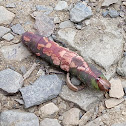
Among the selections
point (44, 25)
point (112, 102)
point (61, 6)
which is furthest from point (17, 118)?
point (61, 6)

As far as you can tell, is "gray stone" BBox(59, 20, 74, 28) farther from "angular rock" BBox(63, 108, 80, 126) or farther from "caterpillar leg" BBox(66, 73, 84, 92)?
"angular rock" BBox(63, 108, 80, 126)

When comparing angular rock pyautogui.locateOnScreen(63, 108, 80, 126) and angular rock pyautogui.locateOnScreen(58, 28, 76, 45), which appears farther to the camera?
angular rock pyautogui.locateOnScreen(58, 28, 76, 45)

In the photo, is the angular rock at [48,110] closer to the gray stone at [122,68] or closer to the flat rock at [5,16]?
the gray stone at [122,68]

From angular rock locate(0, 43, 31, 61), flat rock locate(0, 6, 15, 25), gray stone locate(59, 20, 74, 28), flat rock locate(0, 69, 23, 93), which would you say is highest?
gray stone locate(59, 20, 74, 28)

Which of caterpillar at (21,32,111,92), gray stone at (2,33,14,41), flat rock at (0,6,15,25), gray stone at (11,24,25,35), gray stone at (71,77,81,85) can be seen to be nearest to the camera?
caterpillar at (21,32,111,92)

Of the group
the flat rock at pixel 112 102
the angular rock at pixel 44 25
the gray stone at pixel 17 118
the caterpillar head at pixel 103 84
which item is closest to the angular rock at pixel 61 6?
the angular rock at pixel 44 25

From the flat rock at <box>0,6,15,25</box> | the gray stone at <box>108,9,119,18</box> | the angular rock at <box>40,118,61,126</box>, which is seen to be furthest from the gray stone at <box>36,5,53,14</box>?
the angular rock at <box>40,118,61,126</box>

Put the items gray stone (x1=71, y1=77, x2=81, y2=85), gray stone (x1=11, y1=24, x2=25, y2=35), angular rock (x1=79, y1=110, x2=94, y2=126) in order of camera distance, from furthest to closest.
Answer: gray stone (x1=11, y1=24, x2=25, y2=35)
gray stone (x1=71, y1=77, x2=81, y2=85)
angular rock (x1=79, y1=110, x2=94, y2=126)
